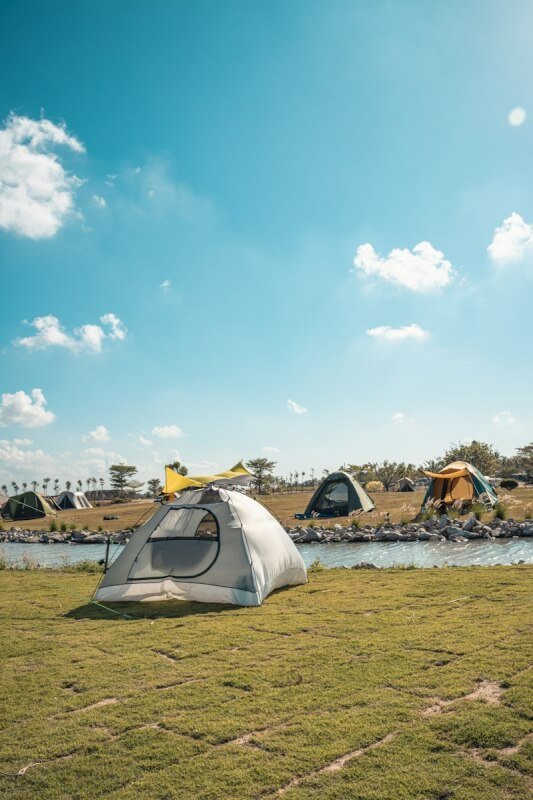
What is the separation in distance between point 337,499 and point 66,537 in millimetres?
12801

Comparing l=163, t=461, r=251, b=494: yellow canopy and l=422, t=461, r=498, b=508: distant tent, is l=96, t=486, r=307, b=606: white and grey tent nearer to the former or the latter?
l=163, t=461, r=251, b=494: yellow canopy

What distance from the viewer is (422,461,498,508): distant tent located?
2408 cm

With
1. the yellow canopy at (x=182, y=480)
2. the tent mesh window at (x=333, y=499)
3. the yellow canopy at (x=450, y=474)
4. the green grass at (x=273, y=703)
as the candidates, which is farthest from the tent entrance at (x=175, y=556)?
the tent mesh window at (x=333, y=499)

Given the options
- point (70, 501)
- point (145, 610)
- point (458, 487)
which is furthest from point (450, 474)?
point (70, 501)

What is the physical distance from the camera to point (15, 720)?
464cm

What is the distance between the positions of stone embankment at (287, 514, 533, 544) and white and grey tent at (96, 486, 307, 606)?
9.17m

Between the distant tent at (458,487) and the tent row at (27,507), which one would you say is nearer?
the distant tent at (458,487)

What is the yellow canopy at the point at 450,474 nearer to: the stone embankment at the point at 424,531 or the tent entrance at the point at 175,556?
the stone embankment at the point at 424,531

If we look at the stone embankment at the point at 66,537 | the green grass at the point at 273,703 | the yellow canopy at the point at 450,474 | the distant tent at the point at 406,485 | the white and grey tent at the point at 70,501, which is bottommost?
the stone embankment at the point at 66,537

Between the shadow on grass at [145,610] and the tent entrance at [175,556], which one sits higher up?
the tent entrance at [175,556]

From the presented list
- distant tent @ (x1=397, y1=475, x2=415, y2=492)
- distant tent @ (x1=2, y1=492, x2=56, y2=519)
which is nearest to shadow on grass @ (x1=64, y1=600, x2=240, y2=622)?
distant tent @ (x1=2, y1=492, x2=56, y2=519)

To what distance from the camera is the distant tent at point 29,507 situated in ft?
141

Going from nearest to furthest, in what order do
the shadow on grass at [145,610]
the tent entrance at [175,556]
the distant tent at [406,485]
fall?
the shadow on grass at [145,610]
the tent entrance at [175,556]
the distant tent at [406,485]

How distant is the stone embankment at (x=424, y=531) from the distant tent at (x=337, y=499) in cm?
477
